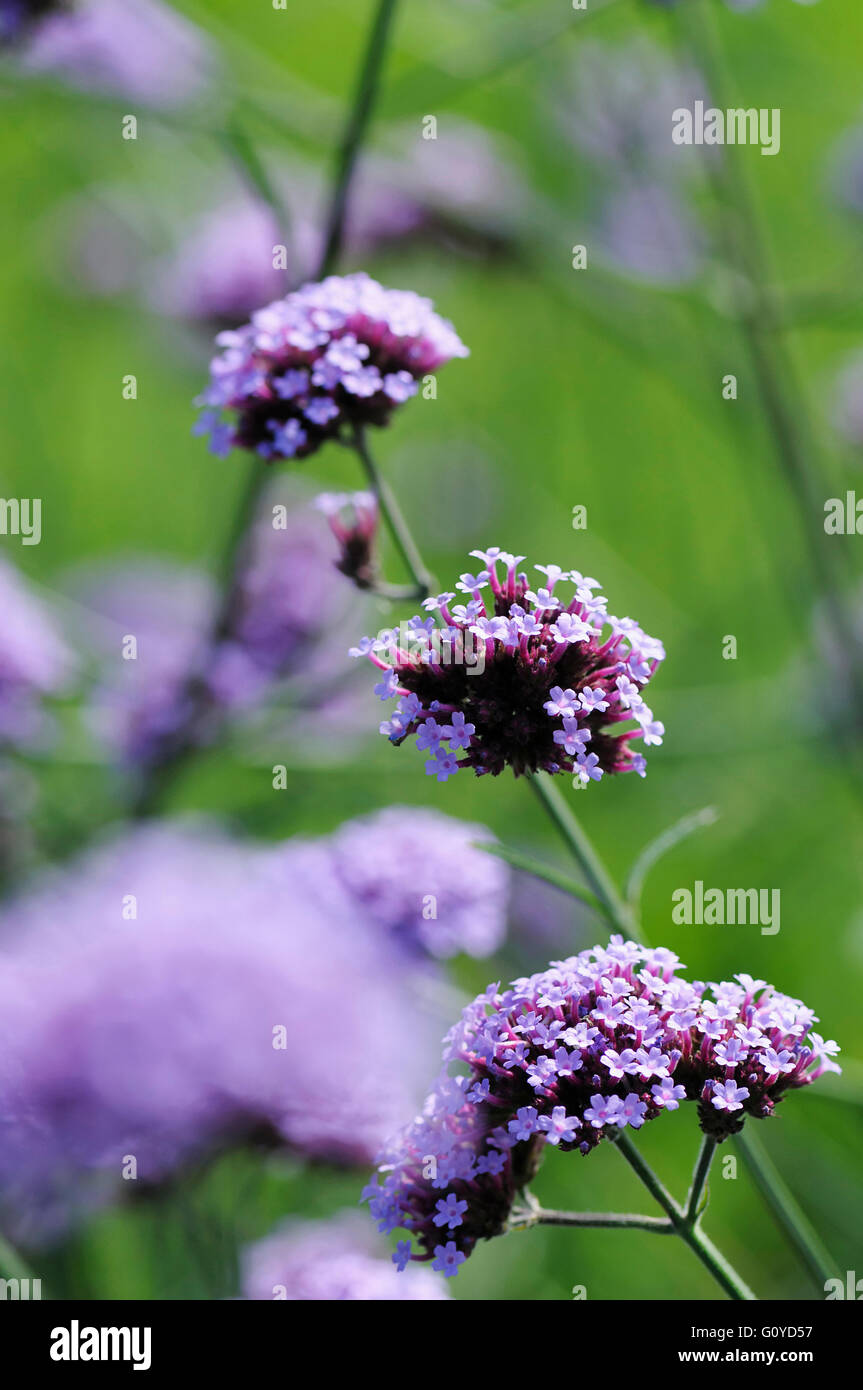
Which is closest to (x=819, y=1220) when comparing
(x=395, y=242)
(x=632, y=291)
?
(x=632, y=291)

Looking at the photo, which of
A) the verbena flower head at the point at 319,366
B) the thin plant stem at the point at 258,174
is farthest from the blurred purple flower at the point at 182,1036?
the thin plant stem at the point at 258,174

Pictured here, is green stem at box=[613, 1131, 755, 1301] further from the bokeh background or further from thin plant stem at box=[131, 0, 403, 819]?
thin plant stem at box=[131, 0, 403, 819]

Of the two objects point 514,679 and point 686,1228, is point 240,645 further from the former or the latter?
point 686,1228

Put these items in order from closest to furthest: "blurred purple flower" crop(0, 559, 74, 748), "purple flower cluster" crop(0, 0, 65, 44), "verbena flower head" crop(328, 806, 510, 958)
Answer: "verbena flower head" crop(328, 806, 510, 958), "purple flower cluster" crop(0, 0, 65, 44), "blurred purple flower" crop(0, 559, 74, 748)

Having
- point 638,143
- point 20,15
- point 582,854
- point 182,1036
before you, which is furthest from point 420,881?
point 638,143

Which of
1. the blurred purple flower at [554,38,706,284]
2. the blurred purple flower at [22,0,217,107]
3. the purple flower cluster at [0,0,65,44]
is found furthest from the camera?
the blurred purple flower at [554,38,706,284]

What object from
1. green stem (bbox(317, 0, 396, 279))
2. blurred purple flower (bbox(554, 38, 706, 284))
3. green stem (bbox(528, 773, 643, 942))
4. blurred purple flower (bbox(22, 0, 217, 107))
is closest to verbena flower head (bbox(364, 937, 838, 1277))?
green stem (bbox(528, 773, 643, 942))
